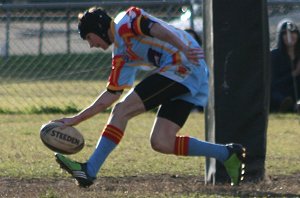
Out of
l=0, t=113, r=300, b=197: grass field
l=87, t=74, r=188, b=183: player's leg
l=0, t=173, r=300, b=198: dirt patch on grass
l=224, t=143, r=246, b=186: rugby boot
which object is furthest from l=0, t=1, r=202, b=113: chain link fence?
l=87, t=74, r=188, b=183: player's leg

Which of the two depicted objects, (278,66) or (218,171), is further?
(278,66)

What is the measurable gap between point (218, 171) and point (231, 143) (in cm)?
25

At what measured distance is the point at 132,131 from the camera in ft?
39.0

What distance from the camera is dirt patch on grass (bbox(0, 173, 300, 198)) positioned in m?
7.16

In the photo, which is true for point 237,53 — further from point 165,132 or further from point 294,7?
point 294,7

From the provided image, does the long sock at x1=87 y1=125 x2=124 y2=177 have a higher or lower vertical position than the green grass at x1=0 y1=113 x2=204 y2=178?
higher

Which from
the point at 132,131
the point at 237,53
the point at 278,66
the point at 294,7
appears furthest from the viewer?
the point at 278,66

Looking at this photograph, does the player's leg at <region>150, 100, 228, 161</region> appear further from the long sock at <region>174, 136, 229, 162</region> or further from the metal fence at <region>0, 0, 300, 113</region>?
the metal fence at <region>0, 0, 300, 113</region>

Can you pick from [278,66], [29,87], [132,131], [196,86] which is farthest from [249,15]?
[29,87]

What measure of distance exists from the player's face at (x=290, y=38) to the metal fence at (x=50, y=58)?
9.3 inches

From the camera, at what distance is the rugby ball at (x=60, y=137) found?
7.40 meters

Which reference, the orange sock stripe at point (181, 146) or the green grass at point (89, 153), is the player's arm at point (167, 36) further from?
the green grass at point (89, 153)

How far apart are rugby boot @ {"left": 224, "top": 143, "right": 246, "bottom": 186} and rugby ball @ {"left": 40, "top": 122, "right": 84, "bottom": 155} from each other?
1.12 metres

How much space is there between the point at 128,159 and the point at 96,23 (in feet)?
8.28
